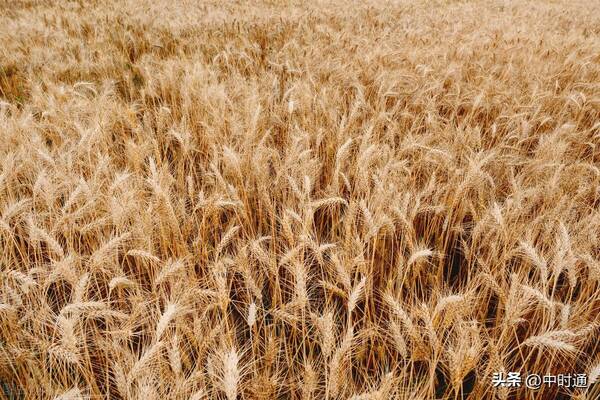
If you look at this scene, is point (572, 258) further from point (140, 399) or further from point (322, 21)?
point (322, 21)

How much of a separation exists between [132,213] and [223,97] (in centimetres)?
115

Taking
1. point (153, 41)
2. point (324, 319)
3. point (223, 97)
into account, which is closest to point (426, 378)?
point (324, 319)

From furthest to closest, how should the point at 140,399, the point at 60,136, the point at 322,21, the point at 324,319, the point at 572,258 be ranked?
the point at 322,21 → the point at 60,136 → the point at 572,258 → the point at 324,319 → the point at 140,399

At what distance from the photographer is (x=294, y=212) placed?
4.35 feet

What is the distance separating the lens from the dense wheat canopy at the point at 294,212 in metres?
1.05

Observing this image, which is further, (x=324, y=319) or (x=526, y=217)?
(x=526, y=217)

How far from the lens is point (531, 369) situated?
1.14 m

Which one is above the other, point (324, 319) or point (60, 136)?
point (60, 136)

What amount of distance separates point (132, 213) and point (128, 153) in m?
0.55

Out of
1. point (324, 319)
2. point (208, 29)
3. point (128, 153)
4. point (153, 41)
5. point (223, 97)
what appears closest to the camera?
point (324, 319)

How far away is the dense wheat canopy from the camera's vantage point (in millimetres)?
1047

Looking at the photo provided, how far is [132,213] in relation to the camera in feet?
4.56

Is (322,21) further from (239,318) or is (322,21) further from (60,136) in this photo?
(239,318)

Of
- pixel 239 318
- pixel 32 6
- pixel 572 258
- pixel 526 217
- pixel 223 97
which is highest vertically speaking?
pixel 32 6
